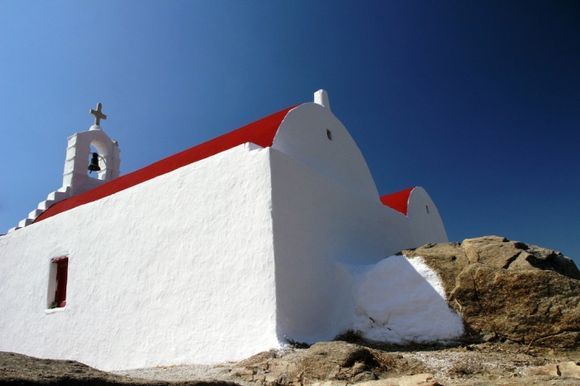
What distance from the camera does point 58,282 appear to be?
9.35 metres

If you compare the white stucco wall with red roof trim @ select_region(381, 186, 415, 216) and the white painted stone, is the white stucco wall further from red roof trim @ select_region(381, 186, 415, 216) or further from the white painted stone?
red roof trim @ select_region(381, 186, 415, 216)

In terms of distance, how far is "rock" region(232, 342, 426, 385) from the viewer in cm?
427

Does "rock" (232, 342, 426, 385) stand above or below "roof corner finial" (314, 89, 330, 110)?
below

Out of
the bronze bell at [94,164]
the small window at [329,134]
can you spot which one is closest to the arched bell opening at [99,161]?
the bronze bell at [94,164]

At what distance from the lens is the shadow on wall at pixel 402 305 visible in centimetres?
609

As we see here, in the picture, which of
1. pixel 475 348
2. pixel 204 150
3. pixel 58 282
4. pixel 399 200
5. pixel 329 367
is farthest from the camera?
pixel 399 200

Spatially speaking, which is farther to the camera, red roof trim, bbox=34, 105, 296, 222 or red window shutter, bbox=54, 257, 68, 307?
red window shutter, bbox=54, 257, 68, 307

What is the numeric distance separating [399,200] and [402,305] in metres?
5.73

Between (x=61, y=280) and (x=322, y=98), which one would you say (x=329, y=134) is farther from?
(x=61, y=280)

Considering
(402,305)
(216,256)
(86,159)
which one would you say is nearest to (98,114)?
(86,159)

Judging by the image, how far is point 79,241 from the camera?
873 centimetres

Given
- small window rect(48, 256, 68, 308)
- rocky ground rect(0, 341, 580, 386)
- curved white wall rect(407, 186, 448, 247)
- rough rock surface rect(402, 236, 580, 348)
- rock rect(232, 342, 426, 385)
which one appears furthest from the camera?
curved white wall rect(407, 186, 448, 247)

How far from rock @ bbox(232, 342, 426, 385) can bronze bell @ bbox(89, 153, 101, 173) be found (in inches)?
385

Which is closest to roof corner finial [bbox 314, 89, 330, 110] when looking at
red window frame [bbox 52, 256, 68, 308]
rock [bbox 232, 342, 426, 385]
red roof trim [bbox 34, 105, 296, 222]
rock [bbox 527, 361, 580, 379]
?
red roof trim [bbox 34, 105, 296, 222]
